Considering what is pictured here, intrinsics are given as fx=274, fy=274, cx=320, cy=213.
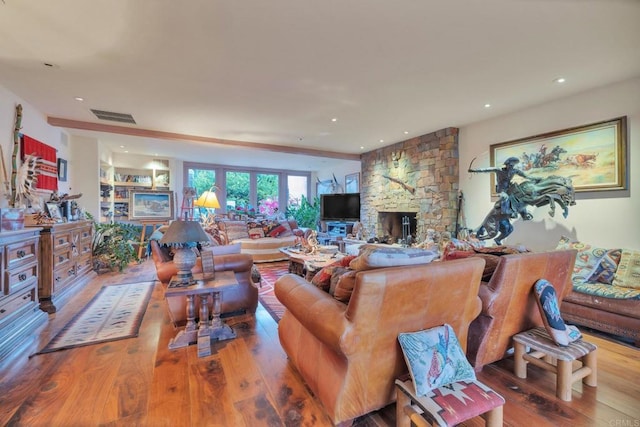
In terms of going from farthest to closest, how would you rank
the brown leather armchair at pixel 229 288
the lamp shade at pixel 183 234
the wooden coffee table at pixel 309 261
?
1. the wooden coffee table at pixel 309 261
2. the brown leather armchair at pixel 229 288
3. the lamp shade at pixel 183 234

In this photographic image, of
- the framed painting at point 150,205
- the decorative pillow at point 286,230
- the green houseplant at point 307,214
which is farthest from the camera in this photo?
the green houseplant at point 307,214

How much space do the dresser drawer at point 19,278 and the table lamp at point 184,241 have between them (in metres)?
1.44

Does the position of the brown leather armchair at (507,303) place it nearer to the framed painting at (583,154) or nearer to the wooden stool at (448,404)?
the wooden stool at (448,404)

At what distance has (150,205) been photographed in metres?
7.20

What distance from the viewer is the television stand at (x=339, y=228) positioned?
767 centimetres

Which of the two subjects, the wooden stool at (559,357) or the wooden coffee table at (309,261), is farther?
the wooden coffee table at (309,261)

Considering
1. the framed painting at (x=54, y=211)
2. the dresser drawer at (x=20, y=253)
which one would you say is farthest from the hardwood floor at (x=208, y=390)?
the framed painting at (x=54, y=211)

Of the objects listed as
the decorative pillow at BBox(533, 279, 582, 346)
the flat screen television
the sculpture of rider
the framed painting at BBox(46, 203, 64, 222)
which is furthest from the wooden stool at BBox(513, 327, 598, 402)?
the flat screen television

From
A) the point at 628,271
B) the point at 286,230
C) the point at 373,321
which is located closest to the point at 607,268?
the point at 628,271

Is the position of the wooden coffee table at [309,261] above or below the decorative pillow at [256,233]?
below

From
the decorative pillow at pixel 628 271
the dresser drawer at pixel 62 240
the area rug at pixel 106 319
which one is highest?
the dresser drawer at pixel 62 240

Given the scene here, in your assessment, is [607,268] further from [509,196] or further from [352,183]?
[352,183]

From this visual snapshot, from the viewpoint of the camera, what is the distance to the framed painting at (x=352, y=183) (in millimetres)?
7783

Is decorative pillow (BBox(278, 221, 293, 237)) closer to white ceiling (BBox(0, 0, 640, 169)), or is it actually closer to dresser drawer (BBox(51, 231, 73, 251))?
white ceiling (BBox(0, 0, 640, 169))
